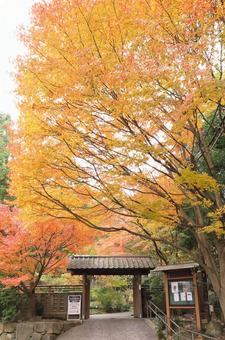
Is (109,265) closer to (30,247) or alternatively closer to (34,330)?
(30,247)

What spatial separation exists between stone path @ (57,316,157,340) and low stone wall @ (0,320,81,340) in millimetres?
540

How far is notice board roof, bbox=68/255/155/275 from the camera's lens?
57.2 ft

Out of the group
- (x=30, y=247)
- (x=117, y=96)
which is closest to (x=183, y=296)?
(x=30, y=247)

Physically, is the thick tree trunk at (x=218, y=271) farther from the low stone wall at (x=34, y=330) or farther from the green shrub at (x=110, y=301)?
the green shrub at (x=110, y=301)

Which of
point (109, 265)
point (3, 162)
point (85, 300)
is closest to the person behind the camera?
point (85, 300)

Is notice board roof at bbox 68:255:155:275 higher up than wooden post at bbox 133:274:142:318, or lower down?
higher up

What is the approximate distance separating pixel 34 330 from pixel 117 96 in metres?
13.3

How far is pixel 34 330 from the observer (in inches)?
594

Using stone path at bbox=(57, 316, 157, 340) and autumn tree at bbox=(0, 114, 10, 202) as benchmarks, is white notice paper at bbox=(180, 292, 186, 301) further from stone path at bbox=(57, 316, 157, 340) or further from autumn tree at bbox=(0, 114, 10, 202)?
autumn tree at bbox=(0, 114, 10, 202)

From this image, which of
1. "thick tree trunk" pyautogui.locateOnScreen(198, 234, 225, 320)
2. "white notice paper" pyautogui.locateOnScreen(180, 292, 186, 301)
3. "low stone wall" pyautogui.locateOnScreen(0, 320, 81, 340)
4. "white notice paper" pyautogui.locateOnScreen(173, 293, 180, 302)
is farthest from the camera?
"low stone wall" pyautogui.locateOnScreen(0, 320, 81, 340)

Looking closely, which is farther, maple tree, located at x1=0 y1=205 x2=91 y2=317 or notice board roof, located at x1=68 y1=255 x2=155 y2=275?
notice board roof, located at x1=68 y1=255 x2=155 y2=275

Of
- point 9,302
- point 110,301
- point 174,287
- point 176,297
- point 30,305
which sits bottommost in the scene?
point 110,301

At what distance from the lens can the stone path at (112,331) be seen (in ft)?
44.1

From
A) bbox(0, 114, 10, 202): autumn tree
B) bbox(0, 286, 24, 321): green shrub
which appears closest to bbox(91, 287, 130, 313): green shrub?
bbox(0, 286, 24, 321): green shrub
